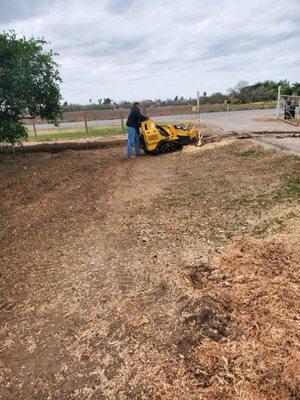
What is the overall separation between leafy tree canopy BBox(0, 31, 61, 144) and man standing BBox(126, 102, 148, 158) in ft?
13.0

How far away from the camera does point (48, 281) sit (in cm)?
542

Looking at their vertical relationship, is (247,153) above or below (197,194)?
above

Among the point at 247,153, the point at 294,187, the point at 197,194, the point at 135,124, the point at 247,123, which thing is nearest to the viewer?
the point at 294,187

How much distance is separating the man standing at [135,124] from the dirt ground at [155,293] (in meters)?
4.73

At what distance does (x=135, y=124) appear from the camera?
13820mm

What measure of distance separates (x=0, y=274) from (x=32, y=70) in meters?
11.9

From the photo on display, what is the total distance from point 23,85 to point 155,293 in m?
12.1

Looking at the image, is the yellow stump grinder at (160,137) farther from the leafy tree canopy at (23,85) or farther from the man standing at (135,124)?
the leafy tree canopy at (23,85)

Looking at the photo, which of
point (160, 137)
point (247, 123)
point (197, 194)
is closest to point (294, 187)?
point (197, 194)

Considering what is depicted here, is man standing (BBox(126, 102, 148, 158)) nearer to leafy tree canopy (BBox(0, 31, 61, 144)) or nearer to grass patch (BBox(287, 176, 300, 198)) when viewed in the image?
Result: leafy tree canopy (BBox(0, 31, 61, 144))

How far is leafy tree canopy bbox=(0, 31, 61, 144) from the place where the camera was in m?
13.1

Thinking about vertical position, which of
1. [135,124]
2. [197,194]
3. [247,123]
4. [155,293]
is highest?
[135,124]

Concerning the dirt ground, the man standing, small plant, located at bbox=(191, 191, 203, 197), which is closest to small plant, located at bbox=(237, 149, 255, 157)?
the dirt ground

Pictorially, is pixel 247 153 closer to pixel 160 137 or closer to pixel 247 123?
pixel 160 137
